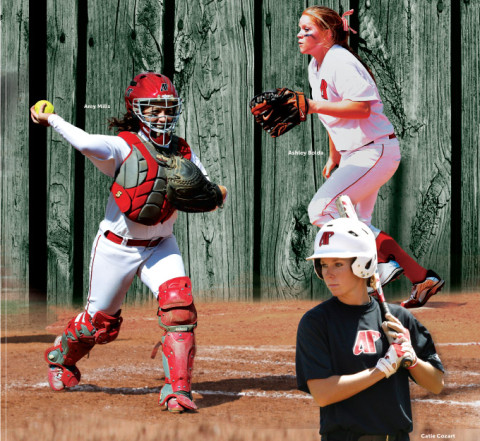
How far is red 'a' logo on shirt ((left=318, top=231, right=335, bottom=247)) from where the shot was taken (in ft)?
10.9

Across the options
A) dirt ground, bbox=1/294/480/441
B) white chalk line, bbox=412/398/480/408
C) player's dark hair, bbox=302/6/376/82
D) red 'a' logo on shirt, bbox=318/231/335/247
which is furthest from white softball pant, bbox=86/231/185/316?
red 'a' logo on shirt, bbox=318/231/335/247

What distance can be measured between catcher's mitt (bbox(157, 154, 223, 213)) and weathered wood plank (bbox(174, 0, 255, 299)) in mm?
2799

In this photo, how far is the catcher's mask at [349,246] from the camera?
3.29m

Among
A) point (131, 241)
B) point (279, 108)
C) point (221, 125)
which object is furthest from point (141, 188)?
point (221, 125)

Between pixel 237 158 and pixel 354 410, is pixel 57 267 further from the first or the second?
pixel 354 410

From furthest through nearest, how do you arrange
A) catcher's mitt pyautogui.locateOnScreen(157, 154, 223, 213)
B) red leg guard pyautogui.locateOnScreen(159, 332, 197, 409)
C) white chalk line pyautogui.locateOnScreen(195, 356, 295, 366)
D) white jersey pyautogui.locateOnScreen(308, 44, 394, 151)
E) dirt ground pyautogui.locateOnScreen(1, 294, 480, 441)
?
white chalk line pyautogui.locateOnScreen(195, 356, 295, 366), white jersey pyautogui.locateOnScreen(308, 44, 394, 151), catcher's mitt pyautogui.locateOnScreen(157, 154, 223, 213), red leg guard pyautogui.locateOnScreen(159, 332, 197, 409), dirt ground pyautogui.locateOnScreen(1, 294, 480, 441)

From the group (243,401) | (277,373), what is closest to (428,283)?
(277,373)

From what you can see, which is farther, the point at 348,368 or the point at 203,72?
the point at 203,72

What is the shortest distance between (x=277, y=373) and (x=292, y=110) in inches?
74.6

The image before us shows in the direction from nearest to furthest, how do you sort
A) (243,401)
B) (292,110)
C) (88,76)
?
(243,401) → (292,110) → (88,76)

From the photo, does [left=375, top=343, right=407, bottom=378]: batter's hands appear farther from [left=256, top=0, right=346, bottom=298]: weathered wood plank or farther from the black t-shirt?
[left=256, top=0, right=346, bottom=298]: weathered wood plank

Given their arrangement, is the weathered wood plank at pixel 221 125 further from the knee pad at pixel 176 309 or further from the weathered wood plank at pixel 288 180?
the knee pad at pixel 176 309

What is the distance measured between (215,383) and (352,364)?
2.90 metres

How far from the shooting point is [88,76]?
838cm
